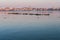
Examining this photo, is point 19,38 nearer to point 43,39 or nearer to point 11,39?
point 11,39

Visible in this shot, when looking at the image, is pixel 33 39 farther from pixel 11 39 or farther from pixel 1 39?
pixel 1 39

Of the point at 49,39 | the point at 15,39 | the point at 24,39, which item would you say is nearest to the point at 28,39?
the point at 24,39

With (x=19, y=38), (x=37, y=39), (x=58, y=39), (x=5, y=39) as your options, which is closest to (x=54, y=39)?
(x=58, y=39)

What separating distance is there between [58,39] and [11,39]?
4.16 metres

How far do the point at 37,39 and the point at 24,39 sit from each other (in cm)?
115

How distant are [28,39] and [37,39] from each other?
2.60ft

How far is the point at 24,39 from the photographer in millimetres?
10711

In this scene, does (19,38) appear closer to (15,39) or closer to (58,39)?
(15,39)

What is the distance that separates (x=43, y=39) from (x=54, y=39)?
98 centimetres

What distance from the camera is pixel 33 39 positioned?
1057 centimetres

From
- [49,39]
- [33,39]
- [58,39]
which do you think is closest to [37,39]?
[33,39]

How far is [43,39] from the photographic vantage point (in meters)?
10.6

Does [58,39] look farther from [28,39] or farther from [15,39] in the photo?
[15,39]

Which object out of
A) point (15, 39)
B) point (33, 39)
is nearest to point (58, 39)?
point (33, 39)
